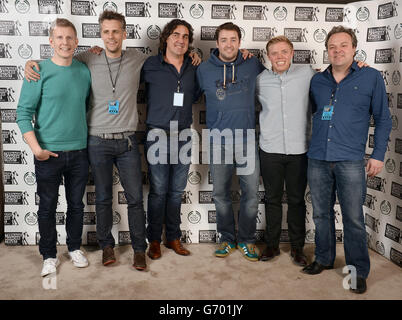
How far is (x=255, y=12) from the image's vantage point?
308 cm

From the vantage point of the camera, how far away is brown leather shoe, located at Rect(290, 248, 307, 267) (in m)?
2.84

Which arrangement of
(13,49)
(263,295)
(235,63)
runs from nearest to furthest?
(263,295), (235,63), (13,49)

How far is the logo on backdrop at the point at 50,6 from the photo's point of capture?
293 cm

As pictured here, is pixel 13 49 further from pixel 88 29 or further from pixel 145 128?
pixel 145 128

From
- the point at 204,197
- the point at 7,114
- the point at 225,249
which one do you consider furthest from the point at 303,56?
the point at 7,114

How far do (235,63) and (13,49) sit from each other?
170 centimetres

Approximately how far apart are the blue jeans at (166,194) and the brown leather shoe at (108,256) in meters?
0.32

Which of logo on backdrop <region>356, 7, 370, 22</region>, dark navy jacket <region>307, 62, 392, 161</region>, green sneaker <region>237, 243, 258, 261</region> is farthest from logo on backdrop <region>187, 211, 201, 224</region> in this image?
logo on backdrop <region>356, 7, 370, 22</region>

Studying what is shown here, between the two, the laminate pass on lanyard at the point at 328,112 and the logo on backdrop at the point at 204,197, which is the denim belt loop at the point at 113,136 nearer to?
the logo on backdrop at the point at 204,197

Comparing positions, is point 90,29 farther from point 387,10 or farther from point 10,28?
point 387,10

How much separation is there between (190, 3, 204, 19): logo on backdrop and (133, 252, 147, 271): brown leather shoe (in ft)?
6.08

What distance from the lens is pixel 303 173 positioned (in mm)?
2762

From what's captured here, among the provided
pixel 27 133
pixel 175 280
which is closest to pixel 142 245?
pixel 175 280

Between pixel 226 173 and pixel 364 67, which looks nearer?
pixel 364 67
